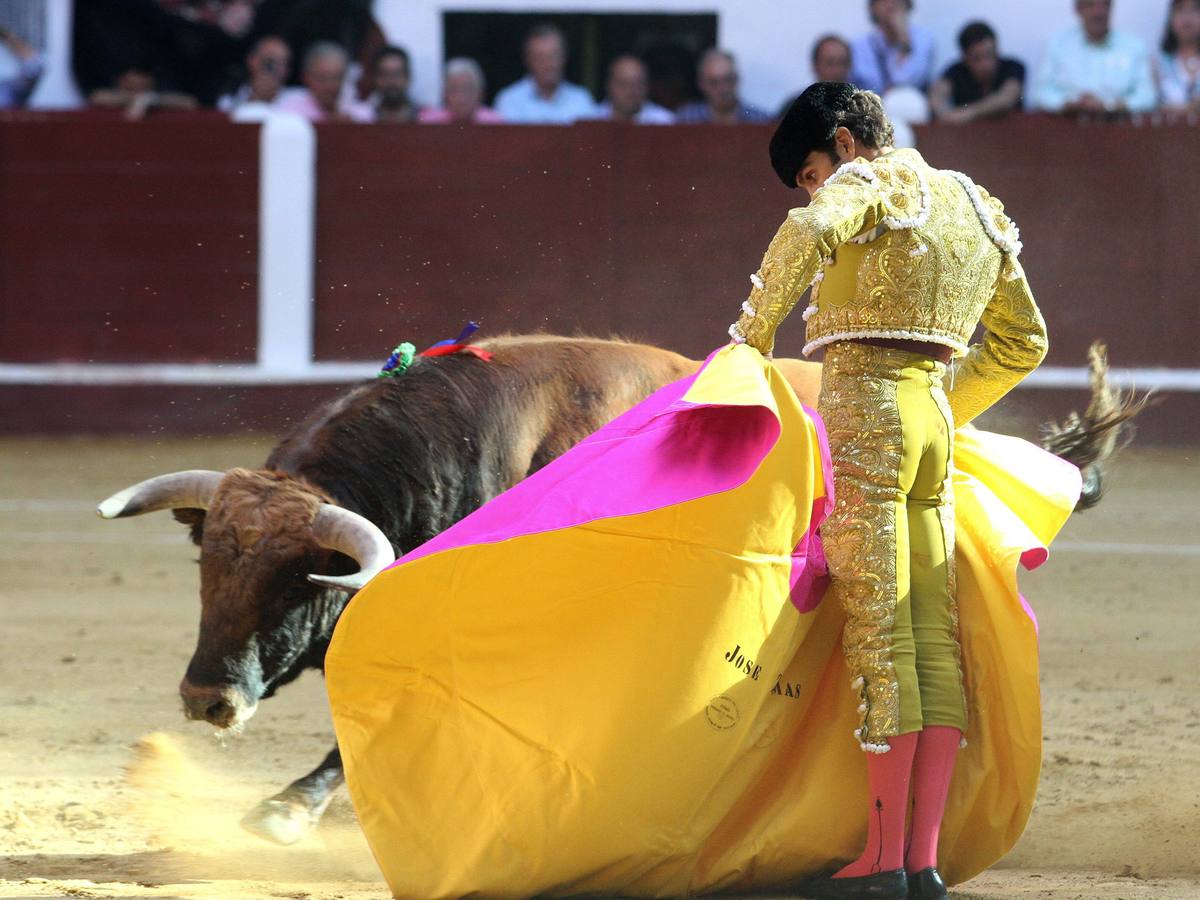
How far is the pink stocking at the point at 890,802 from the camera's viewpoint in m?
2.24

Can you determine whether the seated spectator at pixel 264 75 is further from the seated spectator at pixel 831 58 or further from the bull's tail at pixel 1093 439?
the bull's tail at pixel 1093 439

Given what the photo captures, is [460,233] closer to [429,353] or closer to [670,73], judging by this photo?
[670,73]

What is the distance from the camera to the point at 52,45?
27.0 feet

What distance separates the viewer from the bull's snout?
260cm

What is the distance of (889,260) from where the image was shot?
7.18ft

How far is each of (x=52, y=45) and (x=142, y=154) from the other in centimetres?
86

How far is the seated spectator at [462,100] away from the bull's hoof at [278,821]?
5305 millimetres

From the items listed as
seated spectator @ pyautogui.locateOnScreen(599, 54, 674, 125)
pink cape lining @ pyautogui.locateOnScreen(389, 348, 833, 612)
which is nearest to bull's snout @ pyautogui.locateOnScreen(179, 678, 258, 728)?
pink cape lining @ pyautogui.locateOnScreen(389, 348, 833, 612)

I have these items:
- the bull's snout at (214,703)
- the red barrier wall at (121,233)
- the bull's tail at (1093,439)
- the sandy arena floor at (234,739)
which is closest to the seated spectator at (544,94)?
the red barrier wall at (121,233)

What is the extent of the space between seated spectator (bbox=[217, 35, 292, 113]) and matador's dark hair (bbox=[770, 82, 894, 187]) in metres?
5.93

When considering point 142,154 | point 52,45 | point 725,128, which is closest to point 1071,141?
point 725,128

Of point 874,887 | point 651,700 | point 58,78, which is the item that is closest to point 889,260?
point 651,700

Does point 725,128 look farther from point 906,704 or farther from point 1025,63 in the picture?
point 906,704

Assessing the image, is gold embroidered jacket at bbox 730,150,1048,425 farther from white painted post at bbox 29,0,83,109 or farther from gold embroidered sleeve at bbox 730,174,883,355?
white painted post at bbox 29,0,83,109
